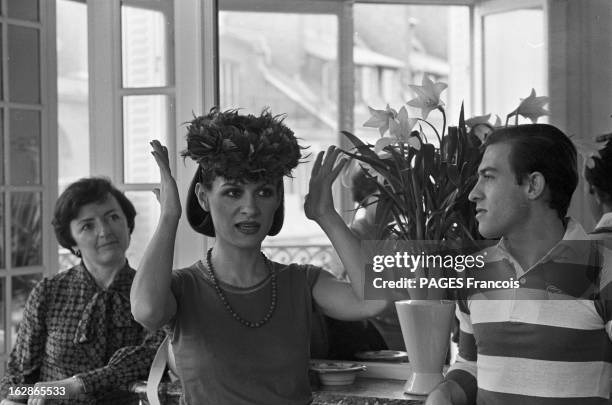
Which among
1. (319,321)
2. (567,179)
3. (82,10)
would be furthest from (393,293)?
(82,10)

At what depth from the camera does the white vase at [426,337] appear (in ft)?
6.19

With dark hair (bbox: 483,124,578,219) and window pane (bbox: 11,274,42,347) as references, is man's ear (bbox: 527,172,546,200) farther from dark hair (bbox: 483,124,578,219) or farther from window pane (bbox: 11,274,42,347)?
window pane (bbox: 11,274,42,347)

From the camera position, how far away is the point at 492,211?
1633 millimetres

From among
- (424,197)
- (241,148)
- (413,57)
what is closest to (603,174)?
(424,197)

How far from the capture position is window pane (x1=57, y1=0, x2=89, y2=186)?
737 cm

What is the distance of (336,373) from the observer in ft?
6.66

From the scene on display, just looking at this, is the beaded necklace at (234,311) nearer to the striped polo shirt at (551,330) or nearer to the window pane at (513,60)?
the striped polo shirt at (551,330)

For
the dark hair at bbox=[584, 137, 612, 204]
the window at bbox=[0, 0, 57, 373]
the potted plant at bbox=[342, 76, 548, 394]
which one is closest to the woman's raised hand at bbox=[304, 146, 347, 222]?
the potted plant at bbox=[342, 76, 548, 394]

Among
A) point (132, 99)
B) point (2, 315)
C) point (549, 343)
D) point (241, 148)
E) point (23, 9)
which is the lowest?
point (2, 315)

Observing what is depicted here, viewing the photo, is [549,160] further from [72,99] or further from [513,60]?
[72,99]

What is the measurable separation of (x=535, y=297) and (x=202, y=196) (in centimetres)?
70

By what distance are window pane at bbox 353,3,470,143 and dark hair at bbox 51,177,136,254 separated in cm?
72

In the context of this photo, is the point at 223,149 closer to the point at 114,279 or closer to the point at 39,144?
the point at 114,279

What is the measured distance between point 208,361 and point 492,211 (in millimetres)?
622
